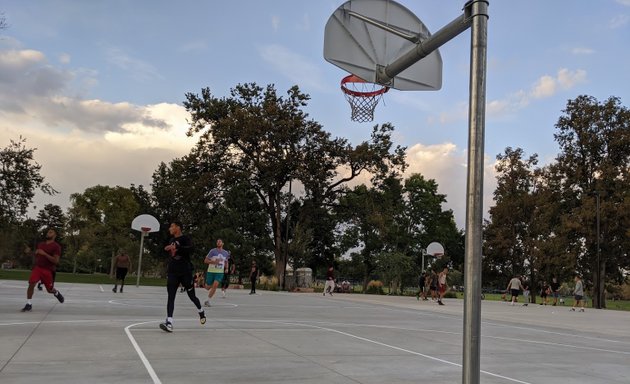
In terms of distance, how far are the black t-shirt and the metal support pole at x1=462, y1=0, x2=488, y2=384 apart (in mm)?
6820

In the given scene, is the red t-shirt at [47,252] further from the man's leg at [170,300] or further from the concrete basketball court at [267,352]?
the man's leg at [170,300]

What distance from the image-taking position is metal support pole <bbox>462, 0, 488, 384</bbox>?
402 centimetres

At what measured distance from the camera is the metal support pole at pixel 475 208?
4020 millimetres

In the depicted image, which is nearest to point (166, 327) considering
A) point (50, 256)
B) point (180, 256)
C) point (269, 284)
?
point (180, 256)

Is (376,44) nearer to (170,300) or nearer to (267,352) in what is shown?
(267,352)

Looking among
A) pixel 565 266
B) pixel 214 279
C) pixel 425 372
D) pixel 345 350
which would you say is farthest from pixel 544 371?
pixel 565 266

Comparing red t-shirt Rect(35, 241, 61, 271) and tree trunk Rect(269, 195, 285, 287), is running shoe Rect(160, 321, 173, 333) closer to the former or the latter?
red t-shirt Rect(35, 241, 61, 271)

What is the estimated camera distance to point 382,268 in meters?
44.2

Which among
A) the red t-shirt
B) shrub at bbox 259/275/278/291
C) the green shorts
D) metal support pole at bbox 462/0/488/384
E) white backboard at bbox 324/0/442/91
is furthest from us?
shrub at bbox 259/275/278/291

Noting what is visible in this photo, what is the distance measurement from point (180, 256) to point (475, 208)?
7.09m

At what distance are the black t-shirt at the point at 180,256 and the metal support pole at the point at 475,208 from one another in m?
6.82

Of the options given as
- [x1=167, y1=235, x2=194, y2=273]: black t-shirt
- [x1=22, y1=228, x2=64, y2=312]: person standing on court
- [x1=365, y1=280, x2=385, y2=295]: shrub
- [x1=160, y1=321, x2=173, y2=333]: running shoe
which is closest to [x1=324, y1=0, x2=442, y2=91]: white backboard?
[x1=167, y1=235, x2=194, y2=273]: black t-shirt

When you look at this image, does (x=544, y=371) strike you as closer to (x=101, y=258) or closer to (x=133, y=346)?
(x=133, y=346)

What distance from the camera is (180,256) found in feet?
32.7
